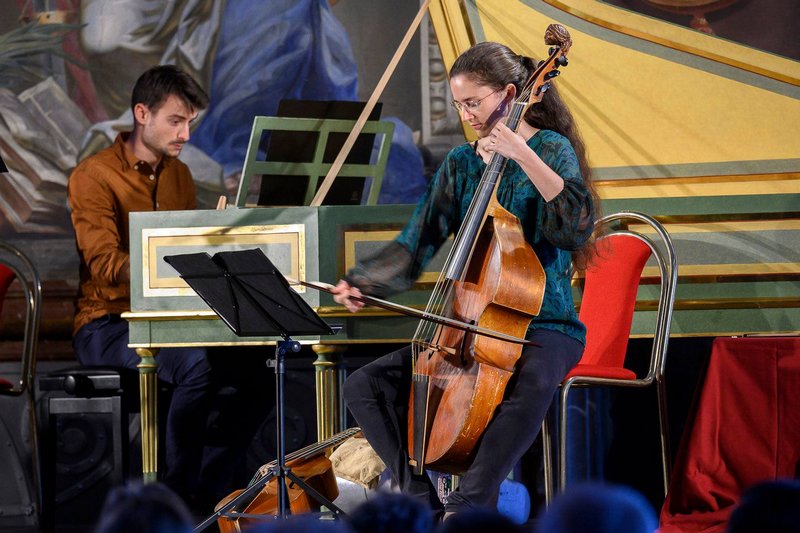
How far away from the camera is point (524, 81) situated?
233 cm

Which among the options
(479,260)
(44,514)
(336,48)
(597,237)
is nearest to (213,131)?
(336,48)

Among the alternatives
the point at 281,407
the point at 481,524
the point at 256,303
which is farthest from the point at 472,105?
the point at 481,524

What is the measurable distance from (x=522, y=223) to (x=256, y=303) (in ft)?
2.05

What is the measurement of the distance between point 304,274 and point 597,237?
815 millimetres

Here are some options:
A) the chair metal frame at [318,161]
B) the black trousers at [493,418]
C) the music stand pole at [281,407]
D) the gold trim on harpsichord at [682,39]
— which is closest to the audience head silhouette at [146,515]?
the black trousers at [493,418]

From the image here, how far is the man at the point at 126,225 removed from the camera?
3236 millimetres

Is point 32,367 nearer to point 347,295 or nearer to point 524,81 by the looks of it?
point 347,295

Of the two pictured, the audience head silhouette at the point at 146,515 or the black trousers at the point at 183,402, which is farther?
the black trousers at the point at 183,402

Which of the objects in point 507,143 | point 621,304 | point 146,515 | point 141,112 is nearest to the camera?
point 146,515

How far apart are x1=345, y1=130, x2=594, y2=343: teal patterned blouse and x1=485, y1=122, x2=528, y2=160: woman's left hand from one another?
13cm

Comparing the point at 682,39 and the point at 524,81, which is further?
the point at 682,39

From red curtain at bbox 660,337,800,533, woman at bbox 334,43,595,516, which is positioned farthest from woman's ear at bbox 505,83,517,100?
red curtain at bbox 660,337,800,533

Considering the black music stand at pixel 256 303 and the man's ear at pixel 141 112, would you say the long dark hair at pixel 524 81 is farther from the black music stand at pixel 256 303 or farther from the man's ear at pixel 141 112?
the man's ear at pixel 141 112

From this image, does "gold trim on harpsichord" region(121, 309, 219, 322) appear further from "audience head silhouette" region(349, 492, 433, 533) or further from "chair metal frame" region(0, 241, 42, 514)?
"audience head silhouette" region(349, 492, 433, 533)
